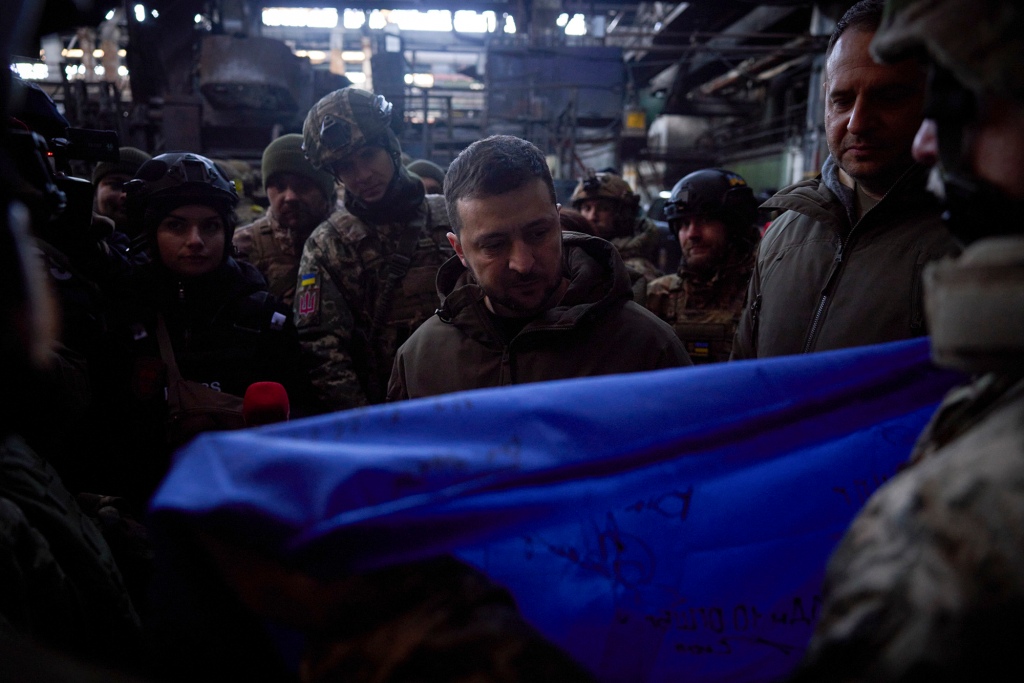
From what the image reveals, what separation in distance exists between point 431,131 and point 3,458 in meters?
12.3

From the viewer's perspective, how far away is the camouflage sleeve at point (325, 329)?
321 cm

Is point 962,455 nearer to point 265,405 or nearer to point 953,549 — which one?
point 953,549

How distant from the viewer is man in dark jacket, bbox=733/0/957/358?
6.20 feet

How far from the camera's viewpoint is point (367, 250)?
356 centimetres

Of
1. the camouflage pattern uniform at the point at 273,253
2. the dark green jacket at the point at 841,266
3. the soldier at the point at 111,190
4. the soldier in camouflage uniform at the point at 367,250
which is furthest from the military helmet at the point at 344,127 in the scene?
the dark green jacket at the point at 841,266

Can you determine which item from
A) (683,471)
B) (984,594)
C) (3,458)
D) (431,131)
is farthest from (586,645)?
(431,131)

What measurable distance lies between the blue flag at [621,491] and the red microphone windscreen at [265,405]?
0.65 metres

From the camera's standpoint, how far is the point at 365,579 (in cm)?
97

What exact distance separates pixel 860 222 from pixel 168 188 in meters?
2.80

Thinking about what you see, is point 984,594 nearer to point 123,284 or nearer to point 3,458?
point 3,458

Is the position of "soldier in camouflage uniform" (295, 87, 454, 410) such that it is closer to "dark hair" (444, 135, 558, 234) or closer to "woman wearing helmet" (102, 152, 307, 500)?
"woman wearing helmet" (102, 152, 307, 500)

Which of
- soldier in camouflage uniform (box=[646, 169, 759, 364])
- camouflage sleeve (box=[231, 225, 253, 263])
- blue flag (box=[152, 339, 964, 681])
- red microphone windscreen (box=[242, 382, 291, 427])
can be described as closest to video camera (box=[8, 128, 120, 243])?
red microphone windscreen (box=[242, 382, 291, 427])

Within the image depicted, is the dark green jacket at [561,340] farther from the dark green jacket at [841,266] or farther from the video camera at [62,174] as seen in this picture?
the video camera at [62,174]

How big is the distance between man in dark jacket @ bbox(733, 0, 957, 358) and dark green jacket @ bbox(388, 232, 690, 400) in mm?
450
